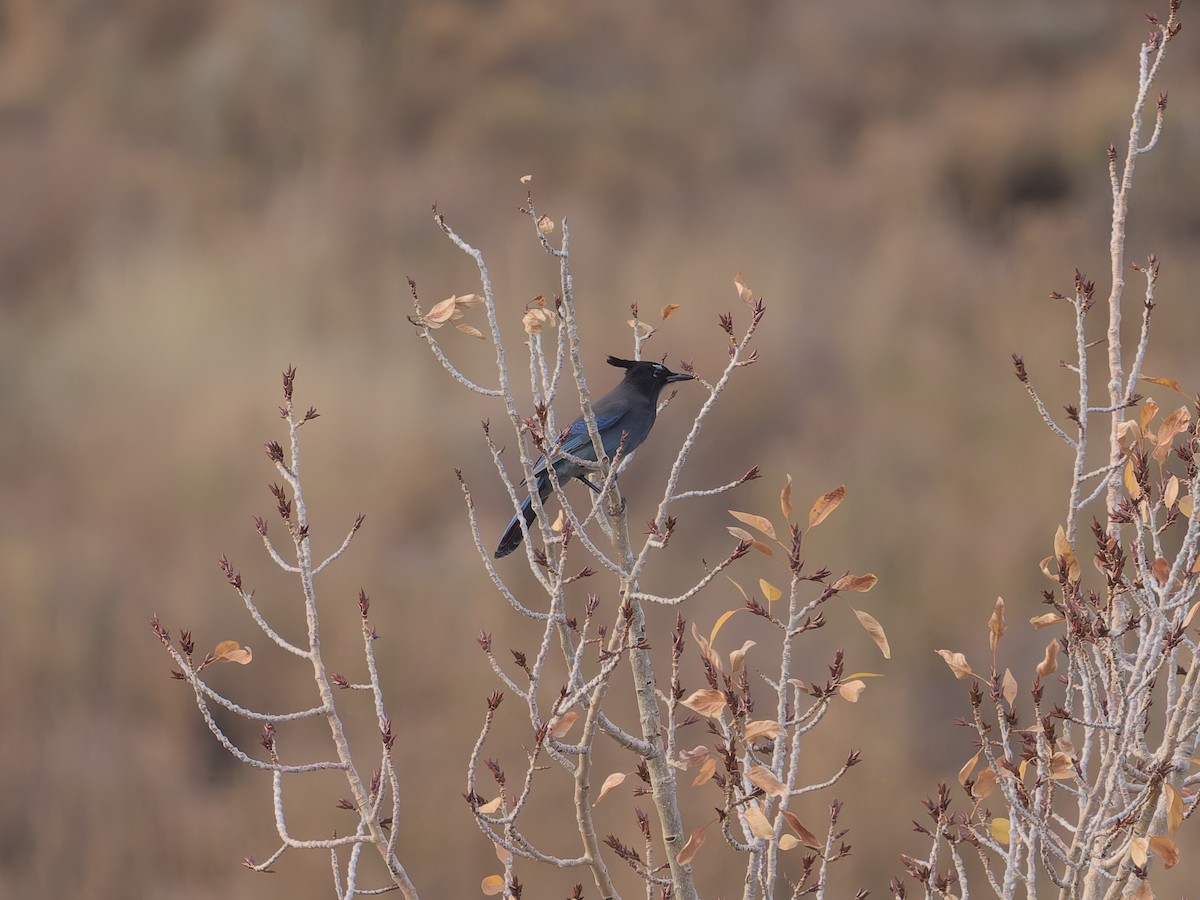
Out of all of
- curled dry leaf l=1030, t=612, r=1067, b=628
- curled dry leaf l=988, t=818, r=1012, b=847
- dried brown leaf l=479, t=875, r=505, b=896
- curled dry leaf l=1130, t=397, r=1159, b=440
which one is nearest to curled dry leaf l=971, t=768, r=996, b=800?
curled dry leaf l=988, t=818, r=1012, b=847

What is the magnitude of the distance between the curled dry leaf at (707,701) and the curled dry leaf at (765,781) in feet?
0.44

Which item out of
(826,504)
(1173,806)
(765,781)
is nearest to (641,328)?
(826,504)

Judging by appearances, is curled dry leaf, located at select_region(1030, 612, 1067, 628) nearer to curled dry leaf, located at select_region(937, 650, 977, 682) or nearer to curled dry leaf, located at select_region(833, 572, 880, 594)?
curled dry leaf, located at select_region(937, 650, 977, 682)

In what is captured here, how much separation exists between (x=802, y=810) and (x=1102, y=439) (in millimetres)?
5165

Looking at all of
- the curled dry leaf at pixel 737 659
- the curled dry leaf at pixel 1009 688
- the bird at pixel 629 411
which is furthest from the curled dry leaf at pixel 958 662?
the bird at pixel 629 411

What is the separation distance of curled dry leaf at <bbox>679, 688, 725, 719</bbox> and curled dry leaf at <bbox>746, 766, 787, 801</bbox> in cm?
13

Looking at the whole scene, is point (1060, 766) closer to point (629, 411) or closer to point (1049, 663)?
point (1049, 663)

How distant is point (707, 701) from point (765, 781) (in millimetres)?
183

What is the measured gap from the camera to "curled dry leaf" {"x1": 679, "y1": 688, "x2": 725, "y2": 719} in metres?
2.48

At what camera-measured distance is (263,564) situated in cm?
1230

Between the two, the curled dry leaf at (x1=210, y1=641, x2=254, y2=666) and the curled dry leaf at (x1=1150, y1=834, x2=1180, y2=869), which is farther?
the curled dry leaf at (x1=210, y1=641, x2=254, y2=666)

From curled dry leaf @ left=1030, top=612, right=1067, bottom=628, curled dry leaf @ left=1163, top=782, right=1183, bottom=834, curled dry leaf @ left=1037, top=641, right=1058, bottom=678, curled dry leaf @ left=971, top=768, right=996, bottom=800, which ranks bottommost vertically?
curled dry leaf @ left=1163, top=782, right=1183, bottom=834

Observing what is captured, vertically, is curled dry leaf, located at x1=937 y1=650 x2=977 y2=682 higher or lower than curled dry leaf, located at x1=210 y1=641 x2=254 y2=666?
lower

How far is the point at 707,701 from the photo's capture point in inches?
98.3
